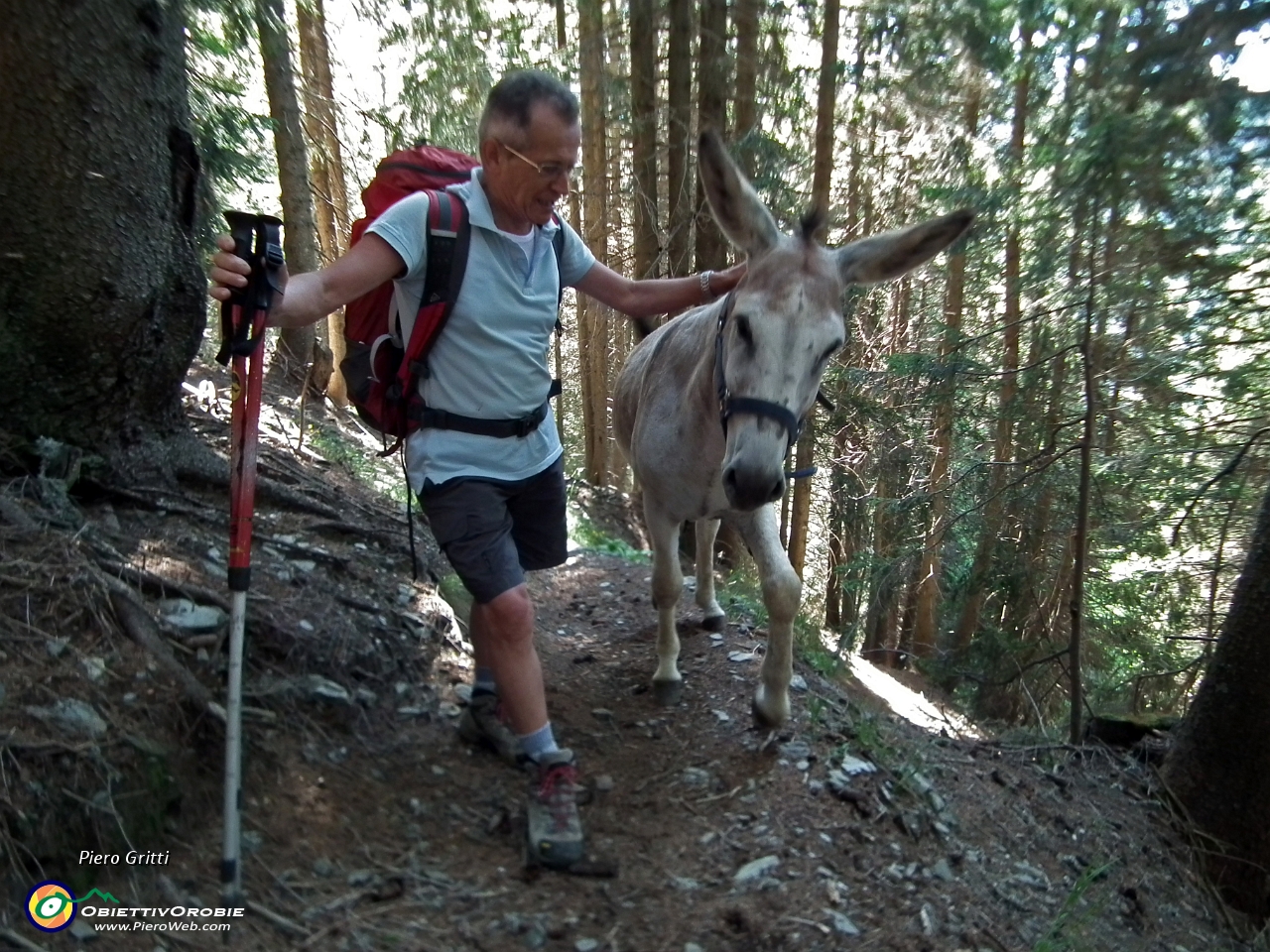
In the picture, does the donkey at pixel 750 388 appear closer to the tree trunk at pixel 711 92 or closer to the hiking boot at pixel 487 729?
the hiking boot at pixel 487 729

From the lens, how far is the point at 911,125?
12.1 m

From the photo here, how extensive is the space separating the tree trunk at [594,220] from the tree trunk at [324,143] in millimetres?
3321

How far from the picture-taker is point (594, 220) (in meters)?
14.0

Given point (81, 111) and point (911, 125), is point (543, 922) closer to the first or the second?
point (81, 111)

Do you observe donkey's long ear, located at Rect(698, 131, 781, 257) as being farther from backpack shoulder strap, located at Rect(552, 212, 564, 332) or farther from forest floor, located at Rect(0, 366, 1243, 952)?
forest floor, located at Rect(0, 366, 1243, 952)

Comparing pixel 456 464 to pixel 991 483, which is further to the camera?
pixel 991 483

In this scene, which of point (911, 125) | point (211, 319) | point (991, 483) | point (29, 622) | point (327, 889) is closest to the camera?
point (327, 889)

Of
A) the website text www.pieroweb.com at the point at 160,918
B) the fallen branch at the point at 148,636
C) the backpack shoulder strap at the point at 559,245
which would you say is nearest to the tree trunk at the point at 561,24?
the backpack shoulder strap at the point at 559,245

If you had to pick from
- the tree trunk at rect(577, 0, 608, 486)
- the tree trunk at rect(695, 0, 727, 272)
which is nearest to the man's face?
the tree trunk at rect(695, 0, 727, 272)

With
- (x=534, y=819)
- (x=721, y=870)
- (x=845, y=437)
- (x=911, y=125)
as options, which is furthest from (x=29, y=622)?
(x=911, y=125)

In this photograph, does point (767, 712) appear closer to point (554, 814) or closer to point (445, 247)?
point (554, 814)

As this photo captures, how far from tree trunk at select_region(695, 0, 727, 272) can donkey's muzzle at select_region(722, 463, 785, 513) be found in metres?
6.05

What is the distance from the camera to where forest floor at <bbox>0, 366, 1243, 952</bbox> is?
2.60 meters

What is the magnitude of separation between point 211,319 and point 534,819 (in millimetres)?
12231
